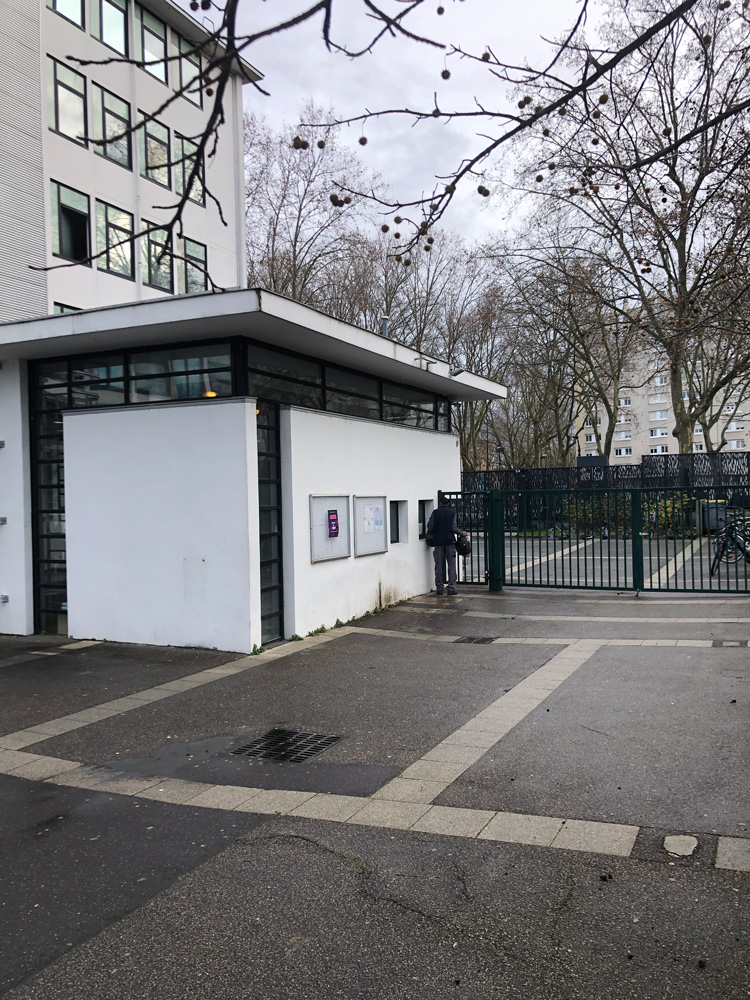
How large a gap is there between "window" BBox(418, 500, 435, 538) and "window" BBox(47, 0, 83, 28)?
15880 millimetres

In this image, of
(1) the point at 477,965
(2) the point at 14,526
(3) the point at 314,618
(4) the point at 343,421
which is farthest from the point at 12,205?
(1) the point at 477,965

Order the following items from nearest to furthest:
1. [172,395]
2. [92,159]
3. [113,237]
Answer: [172,395], [92,159], [113,237]

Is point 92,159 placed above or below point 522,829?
above

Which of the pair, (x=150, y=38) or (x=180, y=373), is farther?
(x=150, y=38)

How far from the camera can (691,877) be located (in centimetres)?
376

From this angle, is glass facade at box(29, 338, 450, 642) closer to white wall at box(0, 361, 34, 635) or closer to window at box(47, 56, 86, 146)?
white wall at box(0, 361, 34, 635)

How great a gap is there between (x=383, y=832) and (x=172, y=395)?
721 cm

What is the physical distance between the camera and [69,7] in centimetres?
2016

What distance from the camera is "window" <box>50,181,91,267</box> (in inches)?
757

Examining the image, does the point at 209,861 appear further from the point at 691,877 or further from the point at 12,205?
the point at 12,205

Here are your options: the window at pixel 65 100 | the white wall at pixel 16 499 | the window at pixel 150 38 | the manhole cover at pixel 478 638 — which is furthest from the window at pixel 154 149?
the manhole cover at pixel 478 638

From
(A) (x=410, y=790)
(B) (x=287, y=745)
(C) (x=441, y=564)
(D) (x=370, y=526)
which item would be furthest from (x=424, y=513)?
(A) (x=410, y=790)

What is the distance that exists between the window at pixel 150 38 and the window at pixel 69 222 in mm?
4789

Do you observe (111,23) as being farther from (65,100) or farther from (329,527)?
(329,527)
